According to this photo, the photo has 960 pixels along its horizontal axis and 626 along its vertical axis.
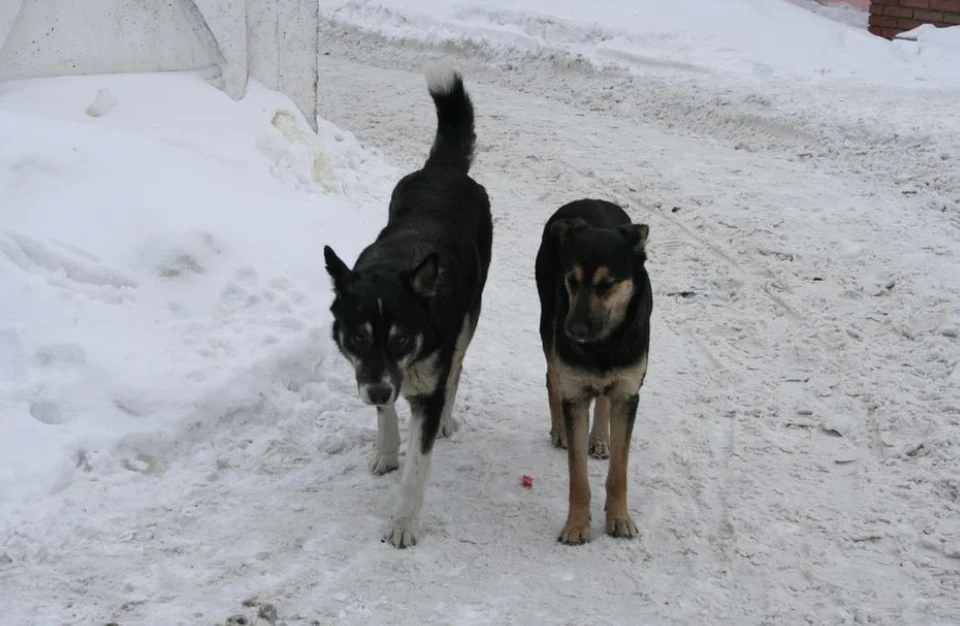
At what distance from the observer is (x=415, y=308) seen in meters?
4.61

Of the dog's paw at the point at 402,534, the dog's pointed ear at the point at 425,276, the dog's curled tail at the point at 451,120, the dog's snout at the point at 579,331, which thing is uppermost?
the dog's curled tail at the point at 451,120

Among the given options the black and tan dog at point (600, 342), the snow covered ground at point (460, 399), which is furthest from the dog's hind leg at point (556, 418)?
the black and tan dog at point (600, 342)

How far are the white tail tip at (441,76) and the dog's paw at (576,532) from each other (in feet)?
8.58

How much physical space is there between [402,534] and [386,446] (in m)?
0.69

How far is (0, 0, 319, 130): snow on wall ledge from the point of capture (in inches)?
306

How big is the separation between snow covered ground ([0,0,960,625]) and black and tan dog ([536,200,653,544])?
24 centimetres

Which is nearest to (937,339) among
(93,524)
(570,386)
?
(570,386)

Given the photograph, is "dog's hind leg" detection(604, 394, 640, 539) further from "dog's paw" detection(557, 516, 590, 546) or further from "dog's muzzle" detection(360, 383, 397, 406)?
"dog's muzzle" detection(360, 383, 397, 406)

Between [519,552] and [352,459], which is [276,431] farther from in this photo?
[519,552]

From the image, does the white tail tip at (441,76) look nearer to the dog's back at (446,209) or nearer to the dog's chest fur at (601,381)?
the dog's back at (446,209)

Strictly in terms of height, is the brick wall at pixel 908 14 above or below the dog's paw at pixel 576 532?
above

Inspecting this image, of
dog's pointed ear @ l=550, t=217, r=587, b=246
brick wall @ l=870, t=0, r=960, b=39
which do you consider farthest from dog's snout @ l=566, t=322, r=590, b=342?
brick wall @ l=870, t=0, r=960, b=39

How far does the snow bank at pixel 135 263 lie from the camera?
16.8ft

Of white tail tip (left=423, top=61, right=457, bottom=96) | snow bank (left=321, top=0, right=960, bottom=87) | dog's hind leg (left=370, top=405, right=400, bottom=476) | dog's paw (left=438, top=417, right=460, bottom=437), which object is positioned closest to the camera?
dog's hind leg (left=370, top=405, right=400, bottom=476)
